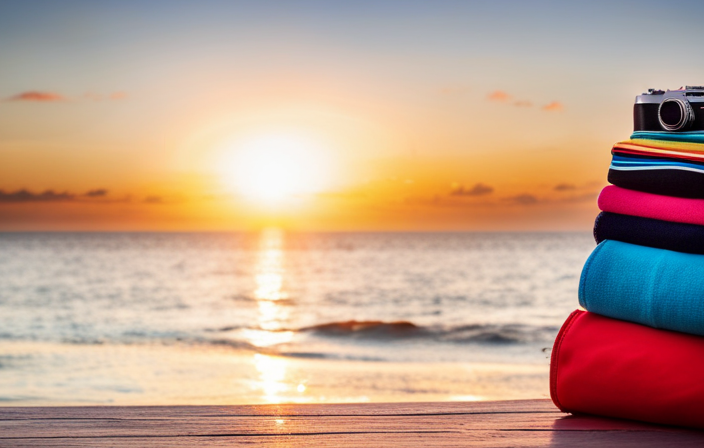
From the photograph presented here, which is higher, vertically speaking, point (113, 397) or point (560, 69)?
point (560, 69)

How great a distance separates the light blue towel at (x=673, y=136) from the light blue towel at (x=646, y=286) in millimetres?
278

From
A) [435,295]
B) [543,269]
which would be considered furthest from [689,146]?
[543,269]

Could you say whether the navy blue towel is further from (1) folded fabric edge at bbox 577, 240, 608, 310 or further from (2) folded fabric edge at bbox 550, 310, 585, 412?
(2) folded fabric edge at bbox 550, 310, 585, 412

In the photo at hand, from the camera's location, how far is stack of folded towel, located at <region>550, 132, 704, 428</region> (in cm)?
158

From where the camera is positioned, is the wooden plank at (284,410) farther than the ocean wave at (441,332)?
No

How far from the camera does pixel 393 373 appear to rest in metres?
8.62

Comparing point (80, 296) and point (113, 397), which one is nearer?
point (113, 397)

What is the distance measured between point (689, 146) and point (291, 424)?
1188mm

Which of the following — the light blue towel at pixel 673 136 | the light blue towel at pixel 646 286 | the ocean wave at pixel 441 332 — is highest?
the light blue towel at pixel 673 136

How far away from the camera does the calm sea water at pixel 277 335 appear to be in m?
7.54

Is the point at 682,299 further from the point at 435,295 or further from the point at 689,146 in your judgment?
the point at 435,295

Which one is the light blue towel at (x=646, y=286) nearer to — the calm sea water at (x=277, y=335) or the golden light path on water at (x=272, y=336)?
the calm sea water at (x=277, y=335)

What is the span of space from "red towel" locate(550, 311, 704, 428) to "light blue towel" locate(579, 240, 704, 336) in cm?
Result: 4

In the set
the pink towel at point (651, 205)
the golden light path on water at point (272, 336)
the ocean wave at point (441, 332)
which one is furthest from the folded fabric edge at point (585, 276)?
the ocean wave at point (441, 332)
